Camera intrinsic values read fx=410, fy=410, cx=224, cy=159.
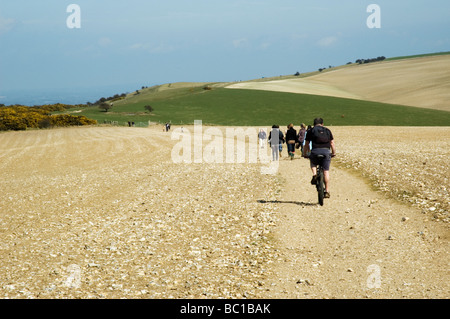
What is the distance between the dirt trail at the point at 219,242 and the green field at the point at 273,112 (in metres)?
64.7

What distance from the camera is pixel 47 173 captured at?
94.5ft

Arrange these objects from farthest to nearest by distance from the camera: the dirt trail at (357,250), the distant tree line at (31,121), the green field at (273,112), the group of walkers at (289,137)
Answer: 1. the green field at (273,112)
2. the distant tree line at (31,121)
3. the group of walkers at (289,137)
4. the dirt trail at (357,250)

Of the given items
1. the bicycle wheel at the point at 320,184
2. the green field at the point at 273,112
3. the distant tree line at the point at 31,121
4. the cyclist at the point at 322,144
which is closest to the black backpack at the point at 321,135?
the cyclist at the point at 322,144

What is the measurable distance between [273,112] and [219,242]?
3419 inches

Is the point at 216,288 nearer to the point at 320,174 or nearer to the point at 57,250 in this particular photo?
the point at 57,250

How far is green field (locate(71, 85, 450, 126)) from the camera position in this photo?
81.1m

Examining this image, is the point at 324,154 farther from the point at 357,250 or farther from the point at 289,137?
the point at 289,137

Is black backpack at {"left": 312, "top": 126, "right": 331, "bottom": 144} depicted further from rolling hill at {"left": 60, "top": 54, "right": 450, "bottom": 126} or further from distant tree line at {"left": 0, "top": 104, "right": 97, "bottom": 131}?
distant tree line at {"left": 0, "top": 104, "right": 97, "bottom": 131}

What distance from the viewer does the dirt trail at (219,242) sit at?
8250 millimetres

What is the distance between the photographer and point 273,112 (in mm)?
96375

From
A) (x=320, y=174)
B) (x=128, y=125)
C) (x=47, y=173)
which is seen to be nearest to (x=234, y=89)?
(x=128, y=125)

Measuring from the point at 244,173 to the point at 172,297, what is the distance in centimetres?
1602

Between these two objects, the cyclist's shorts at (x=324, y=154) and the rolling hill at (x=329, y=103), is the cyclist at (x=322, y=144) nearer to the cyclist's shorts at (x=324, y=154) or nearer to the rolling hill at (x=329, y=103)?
the cyclist's shorts at (x=324, y=154)

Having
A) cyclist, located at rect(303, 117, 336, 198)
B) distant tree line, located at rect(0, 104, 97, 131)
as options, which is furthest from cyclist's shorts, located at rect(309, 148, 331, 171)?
distant tree line, located at rect(0, 104, 97, 131)
